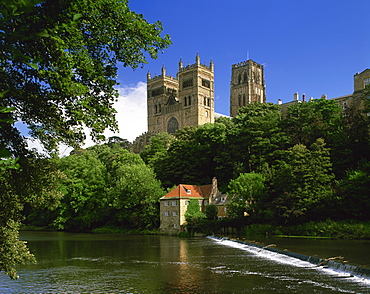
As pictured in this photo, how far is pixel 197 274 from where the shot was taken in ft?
65.1

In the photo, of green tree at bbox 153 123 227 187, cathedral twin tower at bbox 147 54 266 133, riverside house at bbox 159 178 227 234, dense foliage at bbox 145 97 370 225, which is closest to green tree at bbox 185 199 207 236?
riverside house at bbox 159 178 227 234

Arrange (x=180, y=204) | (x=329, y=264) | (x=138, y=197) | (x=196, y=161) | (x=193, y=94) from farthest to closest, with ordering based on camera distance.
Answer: (x=193, y=94)
(x=196, y=161)
(x=138, y=197)
(x=180, y=204)
(x=329, y=264)

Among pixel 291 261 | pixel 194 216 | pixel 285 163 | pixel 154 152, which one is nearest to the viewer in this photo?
pixel 291 261

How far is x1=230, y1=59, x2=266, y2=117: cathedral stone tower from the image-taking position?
148 metres

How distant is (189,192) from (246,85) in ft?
329

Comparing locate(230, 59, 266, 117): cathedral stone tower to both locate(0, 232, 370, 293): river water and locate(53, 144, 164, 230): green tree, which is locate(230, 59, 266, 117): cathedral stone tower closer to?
locate(53, 144, 164, 230): green tree

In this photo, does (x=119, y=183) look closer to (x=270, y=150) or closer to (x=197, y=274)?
(x=270, y=150)

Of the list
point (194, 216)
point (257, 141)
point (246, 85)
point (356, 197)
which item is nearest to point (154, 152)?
point (257, 141)

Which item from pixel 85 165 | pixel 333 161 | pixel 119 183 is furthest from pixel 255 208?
pixel 85 165

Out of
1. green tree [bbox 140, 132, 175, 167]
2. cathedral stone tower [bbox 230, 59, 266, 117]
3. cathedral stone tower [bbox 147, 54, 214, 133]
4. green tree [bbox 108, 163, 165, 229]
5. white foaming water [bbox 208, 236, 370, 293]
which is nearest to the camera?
white foaming water [bbox 208, 236, 370, 293]

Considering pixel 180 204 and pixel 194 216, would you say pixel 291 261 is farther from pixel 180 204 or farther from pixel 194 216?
A: pixel 180 204

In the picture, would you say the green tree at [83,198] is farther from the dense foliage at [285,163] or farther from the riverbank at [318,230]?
the riverbank at [318,230]

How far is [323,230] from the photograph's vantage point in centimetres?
4012

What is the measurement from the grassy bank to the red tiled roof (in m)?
11.3
